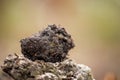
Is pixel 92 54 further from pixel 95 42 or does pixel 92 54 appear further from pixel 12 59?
pixel 12 59

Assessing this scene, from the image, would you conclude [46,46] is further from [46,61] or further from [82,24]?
[82,24]

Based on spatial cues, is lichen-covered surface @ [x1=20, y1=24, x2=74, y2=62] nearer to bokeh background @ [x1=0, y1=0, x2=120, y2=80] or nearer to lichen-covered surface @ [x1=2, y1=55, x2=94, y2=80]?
lichen-covered surface @ [x1=2, y1=55, x2=94, y2=80]

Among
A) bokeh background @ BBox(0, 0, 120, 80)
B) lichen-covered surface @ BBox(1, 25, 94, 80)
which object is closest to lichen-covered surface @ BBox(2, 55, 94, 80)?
lichen-covered surface @ BBox(1, 25, 94, 80)

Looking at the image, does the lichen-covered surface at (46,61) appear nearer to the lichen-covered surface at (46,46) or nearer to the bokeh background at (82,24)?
the lichen-covered surface at (46,46)

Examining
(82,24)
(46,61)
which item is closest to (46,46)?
(46,61)

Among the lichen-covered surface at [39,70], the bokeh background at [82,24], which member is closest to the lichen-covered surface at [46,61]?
the lichen-covered surface at [39,70]
